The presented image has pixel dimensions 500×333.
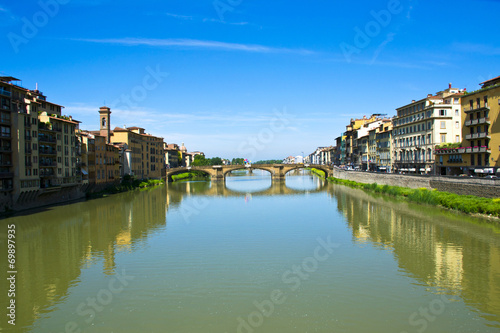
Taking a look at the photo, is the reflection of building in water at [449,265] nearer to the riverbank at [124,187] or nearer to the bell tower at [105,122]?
the riverbank at [124,187]

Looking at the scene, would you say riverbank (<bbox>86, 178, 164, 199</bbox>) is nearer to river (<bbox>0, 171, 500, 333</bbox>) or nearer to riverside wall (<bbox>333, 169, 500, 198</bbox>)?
river (<bbox>0, 171, 500, 333</bbox>)

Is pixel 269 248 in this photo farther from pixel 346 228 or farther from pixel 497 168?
pixel 497 168

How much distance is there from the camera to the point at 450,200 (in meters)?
32.7

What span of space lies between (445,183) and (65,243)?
34655mm

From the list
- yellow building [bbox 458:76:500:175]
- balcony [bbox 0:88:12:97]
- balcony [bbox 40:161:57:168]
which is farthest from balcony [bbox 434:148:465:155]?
balcony [bbox 0:88:12:97]

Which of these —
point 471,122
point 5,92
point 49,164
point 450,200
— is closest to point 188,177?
point 49,164

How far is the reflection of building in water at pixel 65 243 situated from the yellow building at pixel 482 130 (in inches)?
1261

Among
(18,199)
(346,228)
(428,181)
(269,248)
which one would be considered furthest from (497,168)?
(18,199)

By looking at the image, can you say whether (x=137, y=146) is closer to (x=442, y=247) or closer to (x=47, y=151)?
(x=47, y=151)

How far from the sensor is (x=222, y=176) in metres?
93.8

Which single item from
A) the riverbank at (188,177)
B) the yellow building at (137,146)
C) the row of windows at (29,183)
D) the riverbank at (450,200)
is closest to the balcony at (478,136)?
the riverbank at (450,200)

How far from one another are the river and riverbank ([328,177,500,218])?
4.24ft

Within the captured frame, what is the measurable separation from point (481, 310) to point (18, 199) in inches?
1431

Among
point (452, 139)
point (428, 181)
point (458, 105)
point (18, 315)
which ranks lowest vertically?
point (18, 315)
